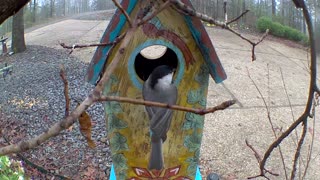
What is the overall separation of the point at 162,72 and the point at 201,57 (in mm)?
337

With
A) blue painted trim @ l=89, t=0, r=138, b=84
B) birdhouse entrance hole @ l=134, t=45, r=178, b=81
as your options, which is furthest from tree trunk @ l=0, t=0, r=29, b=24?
birdhouse entrance hole @ l=134, t=45, r=178, b=81

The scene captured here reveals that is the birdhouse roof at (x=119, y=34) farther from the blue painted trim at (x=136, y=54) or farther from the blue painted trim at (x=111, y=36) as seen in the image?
the blue painted trim at (x=136, y=54)

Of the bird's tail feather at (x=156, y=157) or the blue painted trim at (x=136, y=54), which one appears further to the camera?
the blue painted trim at (x=136, y=54)

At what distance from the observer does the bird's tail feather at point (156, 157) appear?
80.4 inches

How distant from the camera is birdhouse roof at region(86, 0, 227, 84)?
206cm

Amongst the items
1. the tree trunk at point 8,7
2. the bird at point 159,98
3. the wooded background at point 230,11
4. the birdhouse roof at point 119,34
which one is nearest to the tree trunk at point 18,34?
the wooded background at point 230,11

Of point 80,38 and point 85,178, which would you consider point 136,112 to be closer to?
point 85,178

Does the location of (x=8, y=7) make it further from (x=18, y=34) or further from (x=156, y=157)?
(x=18, y=34)

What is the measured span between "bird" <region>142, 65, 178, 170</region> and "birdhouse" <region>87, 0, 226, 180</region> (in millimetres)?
168

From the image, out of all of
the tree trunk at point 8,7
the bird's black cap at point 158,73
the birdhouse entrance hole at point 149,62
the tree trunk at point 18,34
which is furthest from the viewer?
the tree trunk at point 18,34

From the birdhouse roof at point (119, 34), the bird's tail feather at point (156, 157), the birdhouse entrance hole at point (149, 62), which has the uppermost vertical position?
the birdhouse roof at point (119, 34)

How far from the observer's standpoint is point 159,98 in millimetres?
1935

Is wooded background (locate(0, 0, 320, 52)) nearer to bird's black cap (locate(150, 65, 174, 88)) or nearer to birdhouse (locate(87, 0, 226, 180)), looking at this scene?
birdhouse (locate(87, 0, 226, 180))

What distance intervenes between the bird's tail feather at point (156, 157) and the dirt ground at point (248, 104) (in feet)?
2.19
